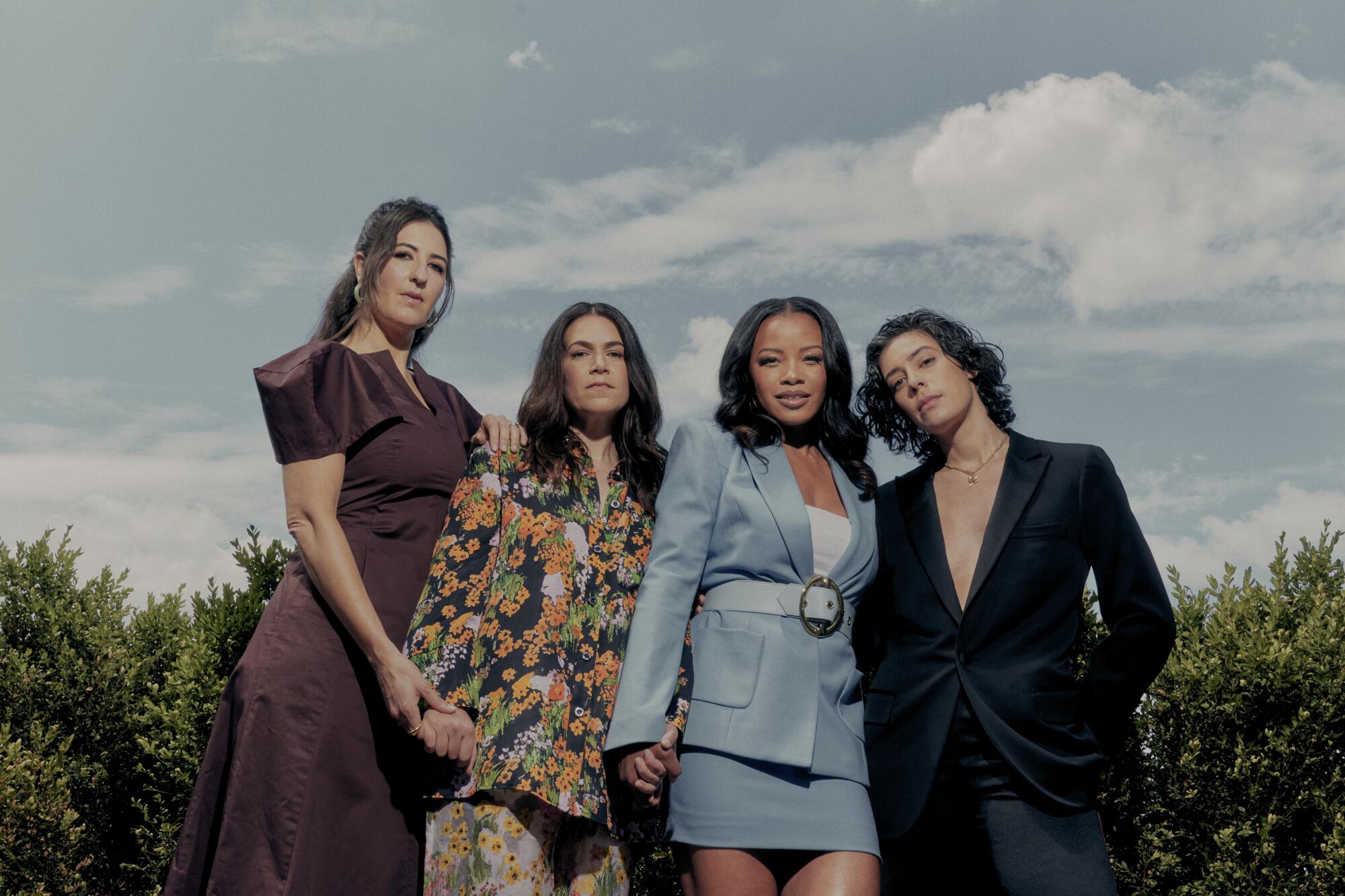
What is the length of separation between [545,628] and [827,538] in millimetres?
929

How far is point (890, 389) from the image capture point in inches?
156

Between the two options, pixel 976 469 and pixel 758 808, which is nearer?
pixel 758 808

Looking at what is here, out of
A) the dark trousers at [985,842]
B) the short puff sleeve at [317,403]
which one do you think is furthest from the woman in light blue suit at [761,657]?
the short puff sleeve at [317,403]

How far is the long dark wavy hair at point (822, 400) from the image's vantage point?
3.70 meters

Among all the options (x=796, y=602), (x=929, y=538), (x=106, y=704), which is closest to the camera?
(x=796, y=602)

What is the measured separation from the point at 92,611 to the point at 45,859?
4.12ft

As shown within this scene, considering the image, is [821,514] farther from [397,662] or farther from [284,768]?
[284,768]

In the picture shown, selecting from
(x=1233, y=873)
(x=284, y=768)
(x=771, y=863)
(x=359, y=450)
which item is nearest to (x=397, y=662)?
(x=284, y=768)

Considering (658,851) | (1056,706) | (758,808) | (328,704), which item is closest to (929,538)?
(1056,706)

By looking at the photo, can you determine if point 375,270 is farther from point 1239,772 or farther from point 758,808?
point 1239,772

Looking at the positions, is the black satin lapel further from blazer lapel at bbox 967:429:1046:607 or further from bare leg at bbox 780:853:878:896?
bare leg at bbox 780:853:878:896

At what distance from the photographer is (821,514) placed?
3.48 meters

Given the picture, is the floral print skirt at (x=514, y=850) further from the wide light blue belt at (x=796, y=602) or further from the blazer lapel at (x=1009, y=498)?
the blazer lapel at (x=1009, y=498)

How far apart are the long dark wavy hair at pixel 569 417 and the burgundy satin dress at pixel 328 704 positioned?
329 millimetres
